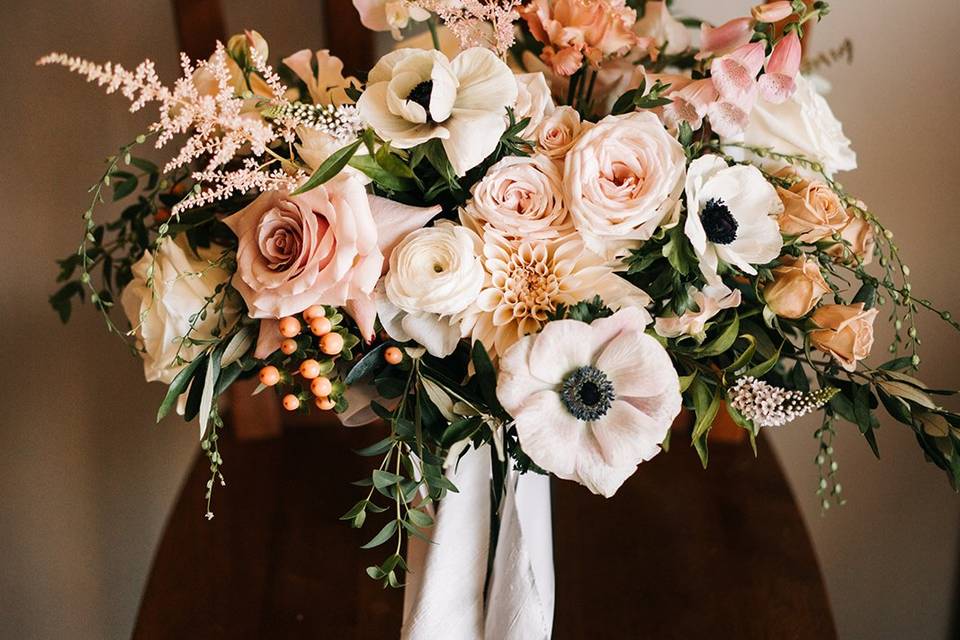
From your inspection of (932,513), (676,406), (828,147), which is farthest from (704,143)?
(932,513)

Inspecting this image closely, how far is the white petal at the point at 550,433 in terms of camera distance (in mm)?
495

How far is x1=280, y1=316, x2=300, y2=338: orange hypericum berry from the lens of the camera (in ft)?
1.70

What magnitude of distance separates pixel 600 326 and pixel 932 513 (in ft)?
2.94

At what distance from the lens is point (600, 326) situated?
0.50 m

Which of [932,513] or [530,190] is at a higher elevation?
[530,190]

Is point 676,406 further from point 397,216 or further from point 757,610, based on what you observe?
point 757,610

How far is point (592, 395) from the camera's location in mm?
504

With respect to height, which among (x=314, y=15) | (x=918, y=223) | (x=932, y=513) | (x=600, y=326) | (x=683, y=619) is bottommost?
(x=683, y=619)

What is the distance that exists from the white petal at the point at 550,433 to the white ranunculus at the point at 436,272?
3.2 inches

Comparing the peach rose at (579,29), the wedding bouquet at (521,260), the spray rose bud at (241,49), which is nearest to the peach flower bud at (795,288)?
the wedding bouquet at (521,260)

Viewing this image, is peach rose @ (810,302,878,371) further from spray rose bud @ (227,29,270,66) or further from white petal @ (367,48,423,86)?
spray rose bud @ (227,29,270,66)

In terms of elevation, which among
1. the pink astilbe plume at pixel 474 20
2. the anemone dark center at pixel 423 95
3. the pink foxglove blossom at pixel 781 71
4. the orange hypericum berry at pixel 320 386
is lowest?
the orange hypericum berry at pixel 320 386

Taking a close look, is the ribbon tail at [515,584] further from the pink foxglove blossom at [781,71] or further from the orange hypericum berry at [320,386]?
the pink foxglove blossom at [781,71]

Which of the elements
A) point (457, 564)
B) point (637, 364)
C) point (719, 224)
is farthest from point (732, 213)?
point (457, 564)
